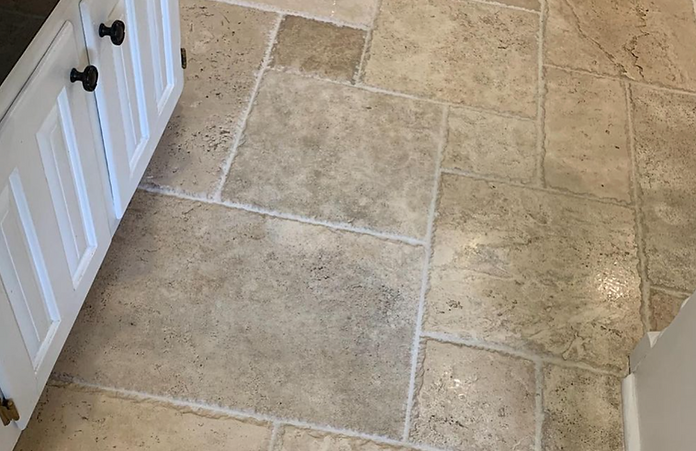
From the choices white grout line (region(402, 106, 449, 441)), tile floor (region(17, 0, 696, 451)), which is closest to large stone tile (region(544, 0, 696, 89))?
tile floor (region(17, 0, 696, 451))

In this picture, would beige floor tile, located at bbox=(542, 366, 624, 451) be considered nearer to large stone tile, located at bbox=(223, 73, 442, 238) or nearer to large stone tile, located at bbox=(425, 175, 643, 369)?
large stone tile, located at bbox=(425, 175, 643, 369)

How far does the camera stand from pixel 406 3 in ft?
8.39

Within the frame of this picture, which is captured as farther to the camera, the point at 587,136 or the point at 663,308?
the point at 587,136

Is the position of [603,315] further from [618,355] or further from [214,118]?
[214,118]

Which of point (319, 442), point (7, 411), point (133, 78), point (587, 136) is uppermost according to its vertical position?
point (133, 78)

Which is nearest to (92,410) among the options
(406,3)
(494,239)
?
(494,239)

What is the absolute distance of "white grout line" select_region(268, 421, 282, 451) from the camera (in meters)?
1.52

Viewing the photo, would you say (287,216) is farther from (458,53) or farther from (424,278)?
(458,53)

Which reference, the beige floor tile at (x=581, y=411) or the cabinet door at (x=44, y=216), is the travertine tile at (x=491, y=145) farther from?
the cabinet door at (x=44, y=216)

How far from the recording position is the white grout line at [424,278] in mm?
1615

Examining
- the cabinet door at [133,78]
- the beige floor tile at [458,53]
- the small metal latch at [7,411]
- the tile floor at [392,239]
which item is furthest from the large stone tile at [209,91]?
the small metal latch at [7,411]

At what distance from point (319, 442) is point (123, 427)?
0.39 metres

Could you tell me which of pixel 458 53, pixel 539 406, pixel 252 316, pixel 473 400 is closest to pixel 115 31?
pixel 252 316

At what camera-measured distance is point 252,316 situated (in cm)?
171
